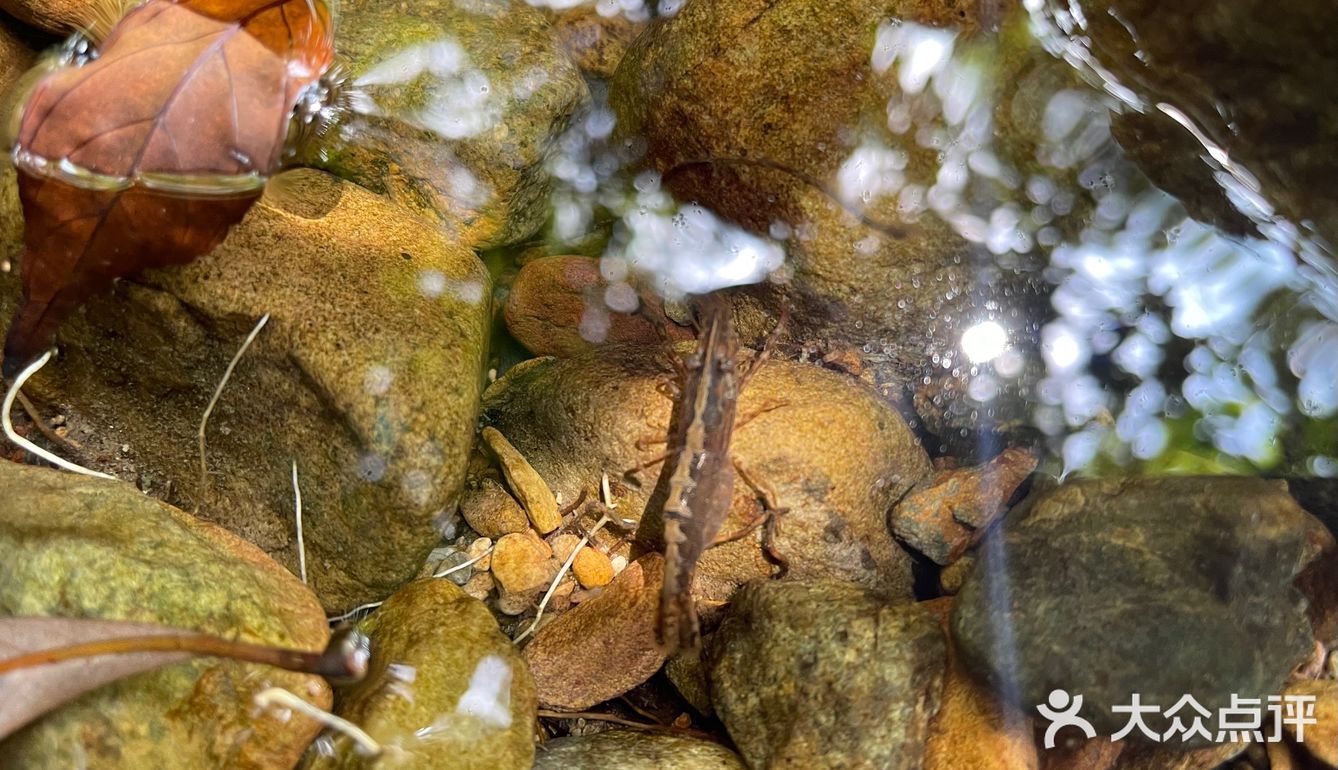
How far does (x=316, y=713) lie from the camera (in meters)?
2.54

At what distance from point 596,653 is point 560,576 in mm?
402

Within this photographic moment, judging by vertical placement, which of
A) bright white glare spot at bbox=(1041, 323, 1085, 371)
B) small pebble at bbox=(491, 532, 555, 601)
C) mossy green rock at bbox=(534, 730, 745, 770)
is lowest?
mossy green rock at bbox=(534, 730, 745, 770)

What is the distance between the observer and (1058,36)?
3.69 m

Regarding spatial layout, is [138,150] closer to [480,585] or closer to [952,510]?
[480,585]

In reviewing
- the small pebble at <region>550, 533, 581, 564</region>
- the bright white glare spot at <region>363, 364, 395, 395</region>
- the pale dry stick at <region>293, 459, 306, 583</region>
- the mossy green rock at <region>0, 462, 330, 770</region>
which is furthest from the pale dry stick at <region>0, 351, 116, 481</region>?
the small pebble at <region>550, 533, 581, 564</region>

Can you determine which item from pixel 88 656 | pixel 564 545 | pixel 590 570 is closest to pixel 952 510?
pixel 590 570

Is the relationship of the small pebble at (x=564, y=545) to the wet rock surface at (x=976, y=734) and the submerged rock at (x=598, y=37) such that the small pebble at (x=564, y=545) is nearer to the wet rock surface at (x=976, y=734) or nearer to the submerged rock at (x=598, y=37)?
the wet rock surface at (x=976, y=734)

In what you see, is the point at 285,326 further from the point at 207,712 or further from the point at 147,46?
the point at 207,712

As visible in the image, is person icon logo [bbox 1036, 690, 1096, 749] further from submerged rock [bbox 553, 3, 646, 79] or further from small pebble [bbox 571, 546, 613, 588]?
submerged rock [bbox 553, 3, 646, 79]

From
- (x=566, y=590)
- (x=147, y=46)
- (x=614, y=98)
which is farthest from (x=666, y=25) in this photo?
(x=566, y=590)

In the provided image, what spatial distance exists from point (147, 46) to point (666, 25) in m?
2.20

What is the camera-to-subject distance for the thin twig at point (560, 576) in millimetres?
3730

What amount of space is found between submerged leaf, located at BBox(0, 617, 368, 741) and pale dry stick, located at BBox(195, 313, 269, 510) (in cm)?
95

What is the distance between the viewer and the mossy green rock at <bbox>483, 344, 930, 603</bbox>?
3.81 metres
